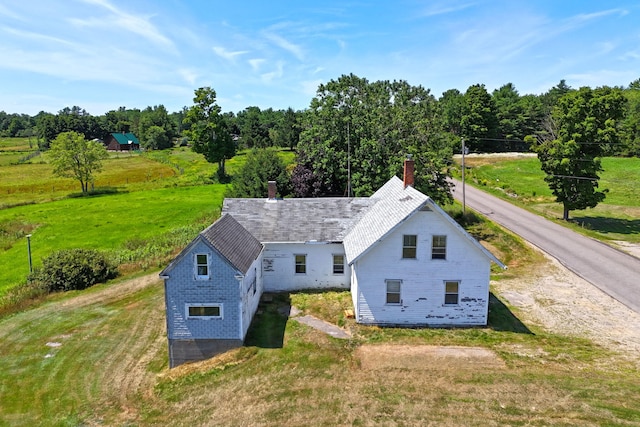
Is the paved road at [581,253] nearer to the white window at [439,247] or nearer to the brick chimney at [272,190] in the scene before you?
the white window at [439,247]

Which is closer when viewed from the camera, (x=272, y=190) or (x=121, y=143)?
(x=272, y=190)

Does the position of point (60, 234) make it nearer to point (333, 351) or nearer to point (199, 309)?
point (199, 309)

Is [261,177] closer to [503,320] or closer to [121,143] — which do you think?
[503,320]

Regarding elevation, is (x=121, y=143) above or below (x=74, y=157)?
above

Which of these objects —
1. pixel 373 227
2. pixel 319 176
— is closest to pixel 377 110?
pixel 319 176

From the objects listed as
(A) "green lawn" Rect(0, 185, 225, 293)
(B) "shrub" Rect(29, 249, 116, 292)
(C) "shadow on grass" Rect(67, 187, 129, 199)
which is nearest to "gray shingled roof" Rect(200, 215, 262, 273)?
(B) "shrub" Rect(29, 249, 116, 292)

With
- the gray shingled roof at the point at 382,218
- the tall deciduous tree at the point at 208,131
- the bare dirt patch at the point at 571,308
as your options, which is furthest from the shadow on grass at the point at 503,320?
the tall deciduous tree at the point at 208,131

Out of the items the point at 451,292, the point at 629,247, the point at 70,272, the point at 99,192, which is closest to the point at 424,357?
the point at 451,292
